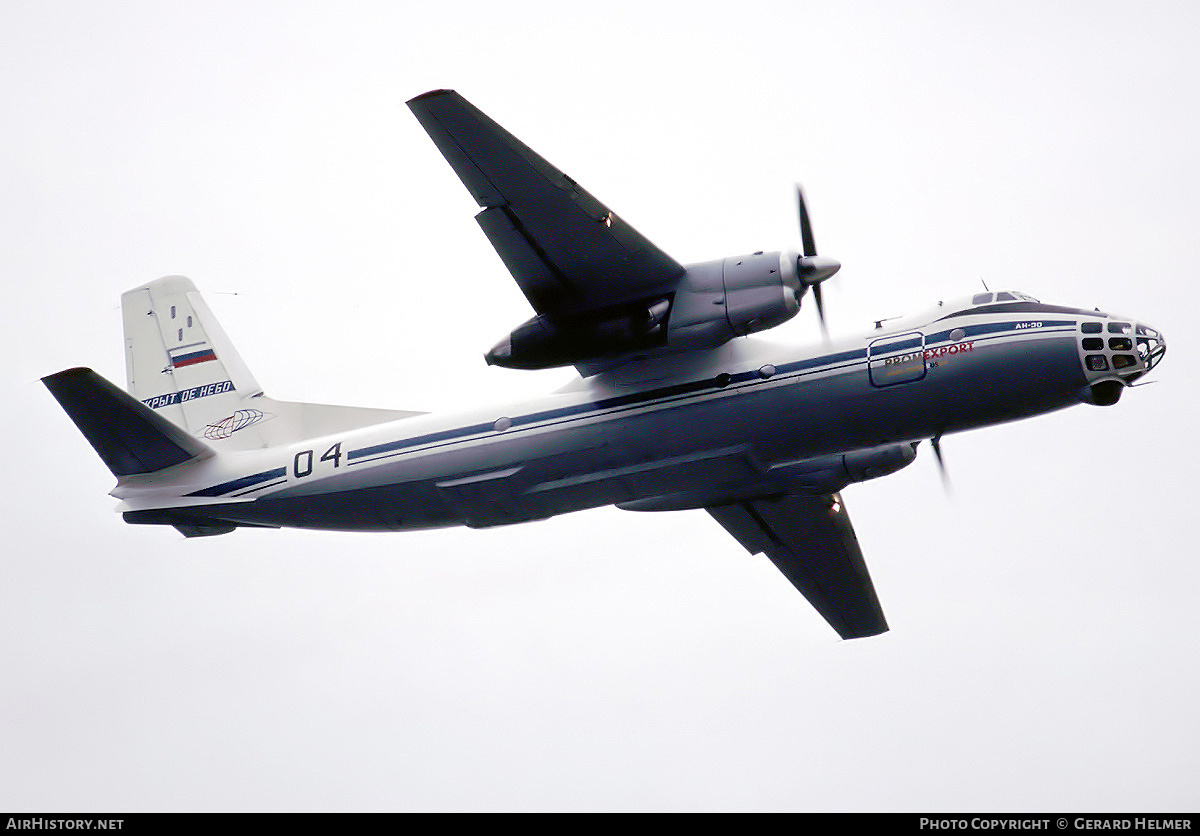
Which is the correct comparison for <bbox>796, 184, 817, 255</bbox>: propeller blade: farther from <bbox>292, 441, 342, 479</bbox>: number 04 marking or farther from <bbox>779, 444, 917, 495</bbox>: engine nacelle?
<bbox>292, 441, 342, 479</bbox>: number 04 marking

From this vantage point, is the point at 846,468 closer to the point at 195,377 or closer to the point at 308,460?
the point at 308,460

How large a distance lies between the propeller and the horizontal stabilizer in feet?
31.7

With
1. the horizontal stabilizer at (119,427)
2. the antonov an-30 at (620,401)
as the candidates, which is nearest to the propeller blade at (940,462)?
the antonov an-30 at (620,401)

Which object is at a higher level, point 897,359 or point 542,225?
point 542,225

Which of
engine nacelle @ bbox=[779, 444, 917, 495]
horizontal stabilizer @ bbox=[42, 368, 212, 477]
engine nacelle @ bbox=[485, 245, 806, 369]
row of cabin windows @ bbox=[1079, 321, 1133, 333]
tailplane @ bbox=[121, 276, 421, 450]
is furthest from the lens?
tailplane @ bbox=[121, 276, 421, 450]

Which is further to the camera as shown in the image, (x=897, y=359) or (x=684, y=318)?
(x=684, y=318)

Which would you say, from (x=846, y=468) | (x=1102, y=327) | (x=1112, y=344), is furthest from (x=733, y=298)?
(x=1112, y=344)

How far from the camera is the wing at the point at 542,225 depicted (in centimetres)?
1645

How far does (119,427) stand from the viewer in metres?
19.5

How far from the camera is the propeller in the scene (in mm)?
17141

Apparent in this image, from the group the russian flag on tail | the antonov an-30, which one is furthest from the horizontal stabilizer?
the russian flag on tail

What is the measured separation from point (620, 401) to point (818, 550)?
229 inches
